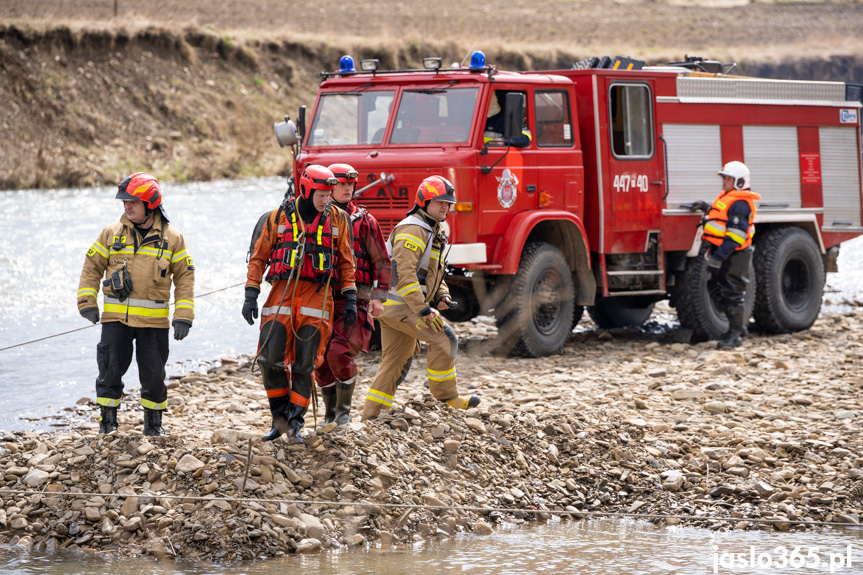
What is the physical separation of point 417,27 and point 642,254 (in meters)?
38.9

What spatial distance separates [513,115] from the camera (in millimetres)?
11109

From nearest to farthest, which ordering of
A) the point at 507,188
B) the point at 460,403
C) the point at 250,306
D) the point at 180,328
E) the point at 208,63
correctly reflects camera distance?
the point at 250,306 → the point at 180,328 → the point at 460,403 → the point at 507,188 → the point at 208,63

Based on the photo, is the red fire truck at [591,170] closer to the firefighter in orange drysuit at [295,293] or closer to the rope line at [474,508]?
the firefighter in orange drysuit at [295,293]

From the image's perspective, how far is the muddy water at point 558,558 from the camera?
6.12m

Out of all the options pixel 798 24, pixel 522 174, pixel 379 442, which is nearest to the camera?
pixel 379 442

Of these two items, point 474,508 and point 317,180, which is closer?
point 474,508

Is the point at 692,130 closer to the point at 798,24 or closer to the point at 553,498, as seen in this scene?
the point at 553,498

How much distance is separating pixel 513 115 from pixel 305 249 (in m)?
4.52

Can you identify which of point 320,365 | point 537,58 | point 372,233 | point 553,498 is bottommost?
point 553,498

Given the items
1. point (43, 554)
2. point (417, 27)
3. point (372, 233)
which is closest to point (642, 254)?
point (372, 233)

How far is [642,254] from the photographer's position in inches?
502

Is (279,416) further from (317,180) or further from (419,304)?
→ (317,180)

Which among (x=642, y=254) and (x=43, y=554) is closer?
(x=43, y=554)

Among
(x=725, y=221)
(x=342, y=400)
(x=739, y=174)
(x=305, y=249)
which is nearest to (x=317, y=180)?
(x=305, y=249)
